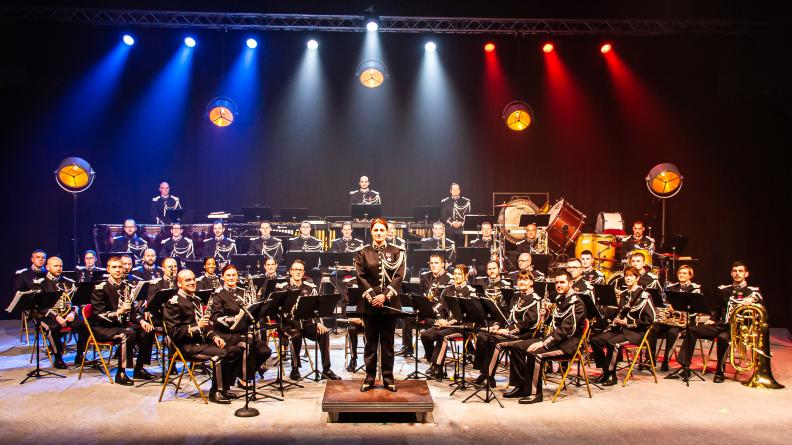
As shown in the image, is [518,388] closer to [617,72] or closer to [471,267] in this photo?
[471,267]

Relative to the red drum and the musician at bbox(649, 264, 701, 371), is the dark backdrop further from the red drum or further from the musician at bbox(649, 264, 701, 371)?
the musician at bbox(649, 264, 701, 371)

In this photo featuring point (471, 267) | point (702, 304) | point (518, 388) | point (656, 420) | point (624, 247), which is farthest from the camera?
point (624, 247)

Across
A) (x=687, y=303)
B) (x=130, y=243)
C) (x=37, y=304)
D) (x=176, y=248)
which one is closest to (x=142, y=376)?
(x=37, y=304)

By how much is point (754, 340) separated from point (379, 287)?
544cm

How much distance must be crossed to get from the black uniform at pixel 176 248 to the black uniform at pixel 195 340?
621 cm

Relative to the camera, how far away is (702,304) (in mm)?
9016

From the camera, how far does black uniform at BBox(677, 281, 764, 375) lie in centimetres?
952

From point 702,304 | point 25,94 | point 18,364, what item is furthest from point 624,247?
point 25,94

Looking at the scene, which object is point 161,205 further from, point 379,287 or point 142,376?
point 379,287

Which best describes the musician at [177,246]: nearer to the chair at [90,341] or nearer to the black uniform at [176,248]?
the black uniform at [176,248]

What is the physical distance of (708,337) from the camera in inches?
380

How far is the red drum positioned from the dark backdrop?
194 centimetres

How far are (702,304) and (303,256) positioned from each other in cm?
655

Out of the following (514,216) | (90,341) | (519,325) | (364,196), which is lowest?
(90,341)
